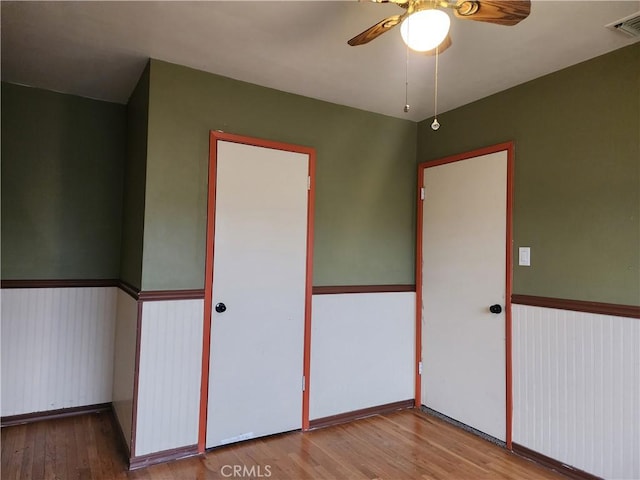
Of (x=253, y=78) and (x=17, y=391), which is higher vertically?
(x=253, y=78)

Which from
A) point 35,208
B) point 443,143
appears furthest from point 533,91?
point 35,208

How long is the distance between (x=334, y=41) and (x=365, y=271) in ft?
5.64

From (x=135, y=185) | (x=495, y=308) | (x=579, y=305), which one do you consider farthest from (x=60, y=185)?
(x=579, y=305)

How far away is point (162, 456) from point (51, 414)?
1.17m

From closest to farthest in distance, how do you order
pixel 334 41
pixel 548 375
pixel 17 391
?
1. pixel 334 41
2. pixel 548 375
3. pixel 17 391

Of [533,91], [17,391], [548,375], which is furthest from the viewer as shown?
[17,391]

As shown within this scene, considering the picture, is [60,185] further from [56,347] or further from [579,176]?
[579,176]

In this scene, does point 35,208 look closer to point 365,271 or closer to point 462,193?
point 365,271

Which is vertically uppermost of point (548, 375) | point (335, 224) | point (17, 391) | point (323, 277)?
point (335, 224)

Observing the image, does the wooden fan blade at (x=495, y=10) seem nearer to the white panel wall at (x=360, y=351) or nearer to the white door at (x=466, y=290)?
the white door at (x=466, y=290)

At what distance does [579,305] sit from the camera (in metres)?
2.36

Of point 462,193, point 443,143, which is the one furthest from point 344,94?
point 462,193

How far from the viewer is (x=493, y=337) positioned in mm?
2822

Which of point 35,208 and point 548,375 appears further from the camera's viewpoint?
point 35,208
